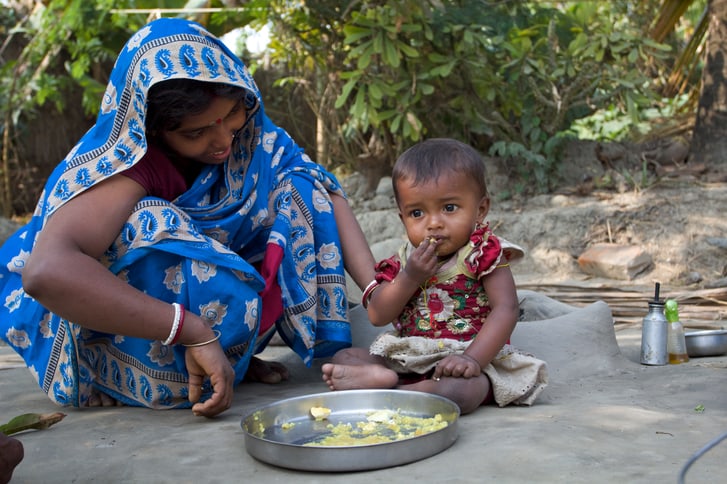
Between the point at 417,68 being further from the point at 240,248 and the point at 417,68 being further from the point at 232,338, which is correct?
the point at 232,338

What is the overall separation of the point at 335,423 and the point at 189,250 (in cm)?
66

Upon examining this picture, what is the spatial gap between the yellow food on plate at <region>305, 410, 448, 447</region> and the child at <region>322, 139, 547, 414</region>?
16cm

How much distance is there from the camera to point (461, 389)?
213cm

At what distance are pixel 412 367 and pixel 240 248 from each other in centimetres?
77

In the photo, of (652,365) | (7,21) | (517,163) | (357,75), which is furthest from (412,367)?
(7,21)

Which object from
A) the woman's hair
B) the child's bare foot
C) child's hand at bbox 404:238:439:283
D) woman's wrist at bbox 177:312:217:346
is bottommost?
the child's bare foot

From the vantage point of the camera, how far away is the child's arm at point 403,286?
7.12 feet

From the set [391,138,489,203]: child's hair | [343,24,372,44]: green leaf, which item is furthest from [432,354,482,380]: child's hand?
[343,24,372,44]: green leaf

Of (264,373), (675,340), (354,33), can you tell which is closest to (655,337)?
(675,340)

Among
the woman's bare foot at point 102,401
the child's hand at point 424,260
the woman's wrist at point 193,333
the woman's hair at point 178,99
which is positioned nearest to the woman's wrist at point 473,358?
the child's hand at point 424,260

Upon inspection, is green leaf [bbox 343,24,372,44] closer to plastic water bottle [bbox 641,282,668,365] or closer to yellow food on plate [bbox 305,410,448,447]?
plastic water bottle [bbox 641,282,668,365]

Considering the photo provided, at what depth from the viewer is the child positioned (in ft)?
7.18

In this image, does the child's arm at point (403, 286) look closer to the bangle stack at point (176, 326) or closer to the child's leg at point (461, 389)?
the child's leg at point (461, 389)

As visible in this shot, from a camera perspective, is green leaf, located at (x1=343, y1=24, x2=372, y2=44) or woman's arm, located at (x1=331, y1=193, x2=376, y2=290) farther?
green leaf, located at (x1=343, y1=24, x2=372, y2=44)
